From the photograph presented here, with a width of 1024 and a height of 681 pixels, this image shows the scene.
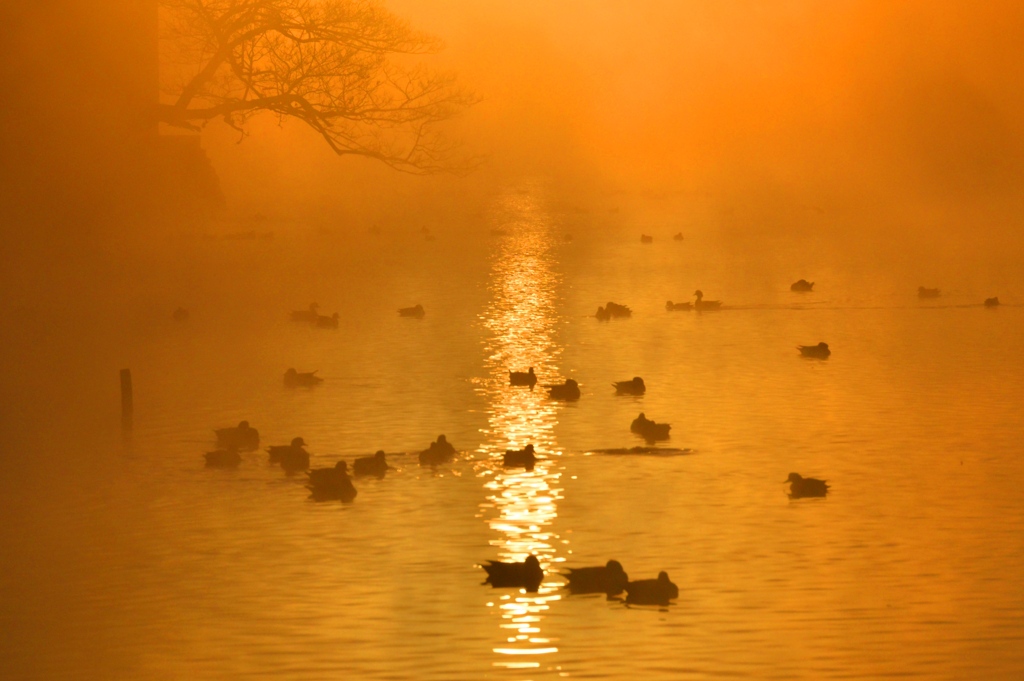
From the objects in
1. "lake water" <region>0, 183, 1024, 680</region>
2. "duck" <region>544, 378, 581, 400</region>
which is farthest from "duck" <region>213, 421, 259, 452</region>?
"duck" <region>544, 378, 581, 400</region>

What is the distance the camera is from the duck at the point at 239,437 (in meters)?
22.0

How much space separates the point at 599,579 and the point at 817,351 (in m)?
17.2

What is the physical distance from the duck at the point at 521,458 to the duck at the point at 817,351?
11.7 metres

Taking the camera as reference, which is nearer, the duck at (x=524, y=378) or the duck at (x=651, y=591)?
the duck at (x=651, y=591)

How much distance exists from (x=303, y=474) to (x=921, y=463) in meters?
7.77

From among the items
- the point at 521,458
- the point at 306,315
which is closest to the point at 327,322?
the point at 306,315

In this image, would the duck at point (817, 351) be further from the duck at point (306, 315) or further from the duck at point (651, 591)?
the duck at point (651, 591)

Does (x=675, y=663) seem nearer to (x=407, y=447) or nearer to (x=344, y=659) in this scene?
(x=344, y=659)

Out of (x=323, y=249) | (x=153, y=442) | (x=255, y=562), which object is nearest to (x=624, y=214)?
(x=323, y=249)

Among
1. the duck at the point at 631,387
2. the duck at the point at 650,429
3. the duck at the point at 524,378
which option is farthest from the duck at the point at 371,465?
the duck at the point at 524,378

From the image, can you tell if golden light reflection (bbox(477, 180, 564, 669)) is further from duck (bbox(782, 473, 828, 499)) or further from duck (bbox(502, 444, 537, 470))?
duck (bbox(782, 473, 828, 499))

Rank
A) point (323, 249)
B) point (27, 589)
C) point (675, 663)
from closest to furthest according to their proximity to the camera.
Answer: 1. point (675, 663)
2. point (27, 589)
3. point (323, 249)

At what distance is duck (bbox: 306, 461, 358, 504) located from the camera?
1894 cm

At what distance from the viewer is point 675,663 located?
13016mm
